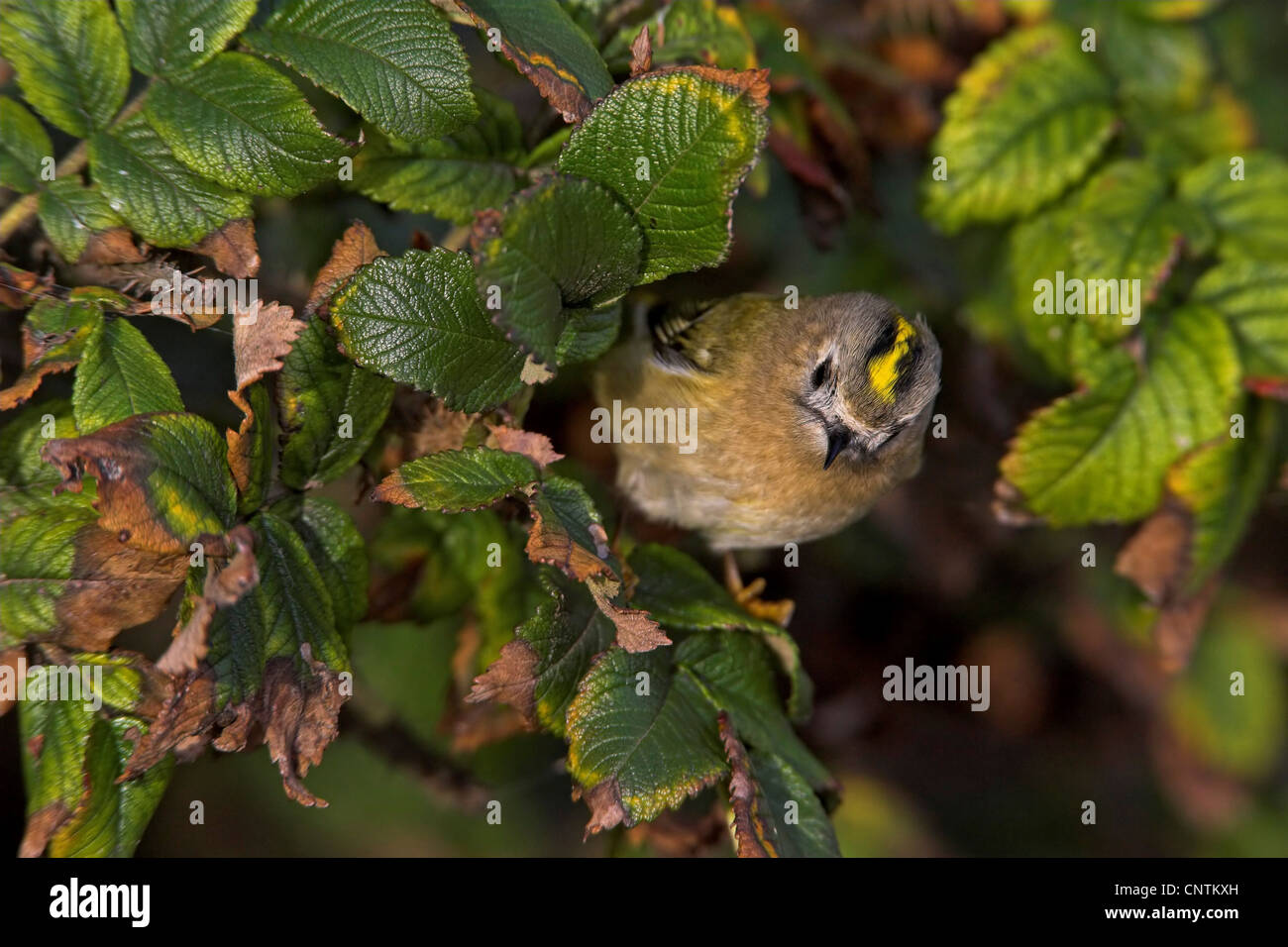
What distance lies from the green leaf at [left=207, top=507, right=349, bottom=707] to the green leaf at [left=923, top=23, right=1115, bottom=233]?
6.36 feet

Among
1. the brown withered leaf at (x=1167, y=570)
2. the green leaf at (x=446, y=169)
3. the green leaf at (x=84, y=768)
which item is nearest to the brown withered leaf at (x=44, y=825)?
the green leaf at (x=84, y=768)

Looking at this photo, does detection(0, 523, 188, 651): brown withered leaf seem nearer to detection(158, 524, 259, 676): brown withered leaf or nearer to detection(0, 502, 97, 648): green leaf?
detection(0, 502, 97, 648): green leaf

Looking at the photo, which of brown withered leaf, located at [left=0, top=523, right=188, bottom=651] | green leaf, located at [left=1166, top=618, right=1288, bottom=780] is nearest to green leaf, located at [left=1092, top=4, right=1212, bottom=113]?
green leaf, located at [left=1166, top=618, right=1288, bottom=780]

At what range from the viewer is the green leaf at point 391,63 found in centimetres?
176

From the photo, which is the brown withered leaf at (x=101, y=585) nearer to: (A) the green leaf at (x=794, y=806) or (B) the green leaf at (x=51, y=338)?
(B) the green leaf at (x=51, y=338)

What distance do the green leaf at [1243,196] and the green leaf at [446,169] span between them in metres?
1.81

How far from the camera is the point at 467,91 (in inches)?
70.3

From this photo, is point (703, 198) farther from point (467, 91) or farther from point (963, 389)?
point (963, 389)

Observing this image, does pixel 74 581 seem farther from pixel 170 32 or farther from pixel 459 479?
pixel 170 32

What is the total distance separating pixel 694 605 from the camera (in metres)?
2.05

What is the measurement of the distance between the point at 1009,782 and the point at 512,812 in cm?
192

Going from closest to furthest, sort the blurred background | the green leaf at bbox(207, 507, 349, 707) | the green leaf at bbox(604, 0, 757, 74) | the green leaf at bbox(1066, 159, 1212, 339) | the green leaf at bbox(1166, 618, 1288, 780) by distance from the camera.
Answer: the green leaf at bbox(207, 507, 349, 707) → the green leaf at bbox(604, 0, 757, 74) → the green leaf at bbox(1066, 159, 1212, 339) → the blurred background → the green leaf at bbox(1166, 618, 1288, 780)

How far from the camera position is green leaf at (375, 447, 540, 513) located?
1693 mm

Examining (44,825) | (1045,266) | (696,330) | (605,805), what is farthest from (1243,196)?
(44,825)
